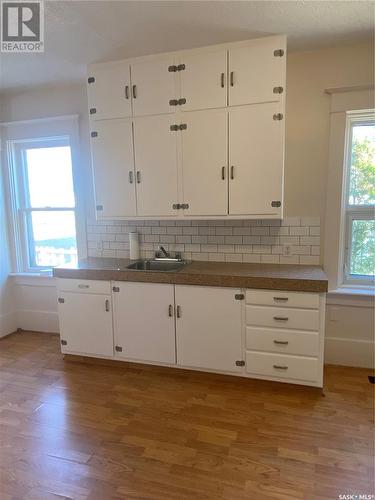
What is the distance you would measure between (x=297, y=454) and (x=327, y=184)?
2.00m

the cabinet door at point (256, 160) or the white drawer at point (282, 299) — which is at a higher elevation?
the cabinet door at point (256, 160)

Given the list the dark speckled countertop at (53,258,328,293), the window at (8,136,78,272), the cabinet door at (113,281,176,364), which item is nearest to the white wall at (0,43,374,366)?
the dark speckled countertop at (53,258,328,293)

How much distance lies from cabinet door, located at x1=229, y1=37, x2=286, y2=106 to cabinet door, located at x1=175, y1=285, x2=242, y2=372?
4.83 feet

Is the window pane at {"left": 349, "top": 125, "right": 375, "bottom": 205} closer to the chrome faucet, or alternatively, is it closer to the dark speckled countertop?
the dark speckled countertop

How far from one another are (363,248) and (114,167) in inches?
89.8

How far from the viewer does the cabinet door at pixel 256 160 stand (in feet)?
8.20

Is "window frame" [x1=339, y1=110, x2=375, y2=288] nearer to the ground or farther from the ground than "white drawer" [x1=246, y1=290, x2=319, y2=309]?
farther from the ground

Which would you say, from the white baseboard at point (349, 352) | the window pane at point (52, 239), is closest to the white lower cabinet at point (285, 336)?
the white baseboard at point (349, 352)

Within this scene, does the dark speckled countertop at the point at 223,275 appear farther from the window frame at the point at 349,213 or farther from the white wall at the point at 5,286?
the white wall at the point at 5,286

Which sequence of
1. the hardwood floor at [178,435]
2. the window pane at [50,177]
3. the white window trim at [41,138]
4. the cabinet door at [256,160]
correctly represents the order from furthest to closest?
the window pane at [50,177] < the white window trim at [41,138] < the cabinet door at [256,160] < the hardwood floor at [178,435]

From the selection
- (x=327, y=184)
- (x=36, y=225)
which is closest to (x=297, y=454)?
(x=327, y=184)

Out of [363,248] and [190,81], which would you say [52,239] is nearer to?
[190,81]

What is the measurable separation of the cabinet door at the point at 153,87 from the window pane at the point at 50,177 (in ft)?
3.80

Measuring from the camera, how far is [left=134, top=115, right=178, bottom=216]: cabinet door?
275 centimetres
